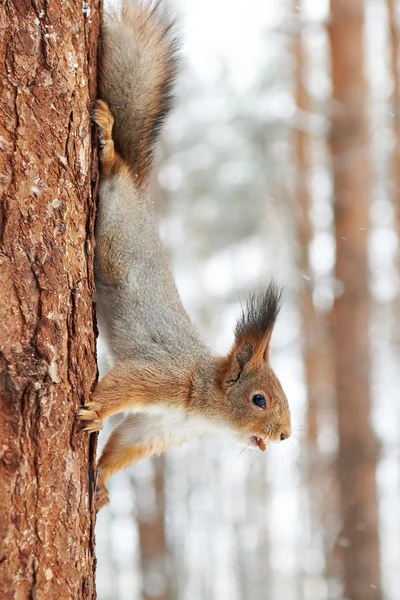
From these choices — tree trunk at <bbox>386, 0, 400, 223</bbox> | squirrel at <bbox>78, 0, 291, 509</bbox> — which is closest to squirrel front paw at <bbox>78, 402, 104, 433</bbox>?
squirrel at <bbox>78, 0, 291, 509</bbox>

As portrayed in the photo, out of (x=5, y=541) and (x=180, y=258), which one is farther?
(x=180, y=258)

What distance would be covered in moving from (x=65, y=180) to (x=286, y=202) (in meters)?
6.92

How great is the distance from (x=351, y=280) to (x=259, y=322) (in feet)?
10.3

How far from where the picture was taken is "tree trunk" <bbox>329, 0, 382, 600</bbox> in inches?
205

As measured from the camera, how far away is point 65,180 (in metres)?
1.72

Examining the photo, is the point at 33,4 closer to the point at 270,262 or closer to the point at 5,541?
the point at 5,541

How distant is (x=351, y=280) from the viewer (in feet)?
17.8

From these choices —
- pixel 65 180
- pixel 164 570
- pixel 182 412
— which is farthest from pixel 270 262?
pixel 65 180

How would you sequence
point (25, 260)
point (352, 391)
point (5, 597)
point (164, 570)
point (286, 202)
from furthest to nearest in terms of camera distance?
1. point (286, 202)
2. point (164, 570)
3. point (352, 391)
4. point (25, 260)
5. point (5, 597)

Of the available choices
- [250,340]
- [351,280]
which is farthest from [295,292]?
[250,340]

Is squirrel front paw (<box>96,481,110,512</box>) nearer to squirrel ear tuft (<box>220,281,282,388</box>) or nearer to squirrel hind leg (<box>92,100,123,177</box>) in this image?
squirrel ear tuft (<box>220,281,282,388</box>)

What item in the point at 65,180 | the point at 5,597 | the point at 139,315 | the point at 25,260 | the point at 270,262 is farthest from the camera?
the point at 270,262

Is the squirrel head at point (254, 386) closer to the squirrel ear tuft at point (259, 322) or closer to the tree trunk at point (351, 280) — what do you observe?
the squirrel ear tuft at point (259, 322)

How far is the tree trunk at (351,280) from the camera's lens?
5.20m
